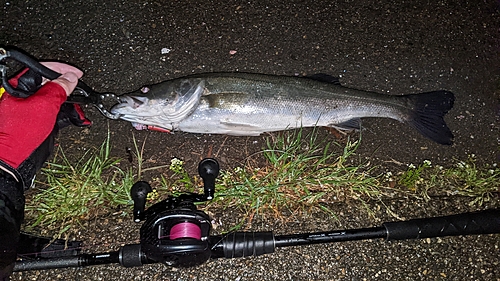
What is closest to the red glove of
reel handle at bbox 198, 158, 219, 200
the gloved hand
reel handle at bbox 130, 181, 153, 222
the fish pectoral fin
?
the gloved hand

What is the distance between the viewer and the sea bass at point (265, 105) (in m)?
3.31

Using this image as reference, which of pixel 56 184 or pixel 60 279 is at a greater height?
pixel 56 184

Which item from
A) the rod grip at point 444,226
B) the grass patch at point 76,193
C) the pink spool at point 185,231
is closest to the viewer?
the pink spool at point 185,231

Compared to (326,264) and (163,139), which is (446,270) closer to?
(326,264)

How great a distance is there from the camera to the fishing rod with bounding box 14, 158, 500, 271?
250 cm

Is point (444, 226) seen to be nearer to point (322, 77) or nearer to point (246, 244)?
point (246, 244)

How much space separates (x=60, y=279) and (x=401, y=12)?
405 centimetres

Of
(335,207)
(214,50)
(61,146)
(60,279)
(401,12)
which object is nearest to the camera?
(60,279)

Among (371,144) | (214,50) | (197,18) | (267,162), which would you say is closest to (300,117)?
(267,162)

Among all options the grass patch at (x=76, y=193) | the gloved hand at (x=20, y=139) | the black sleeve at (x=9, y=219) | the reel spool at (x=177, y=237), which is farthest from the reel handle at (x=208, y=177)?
the black sleeve at (x=9, y=219)

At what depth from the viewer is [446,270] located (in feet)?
10.5

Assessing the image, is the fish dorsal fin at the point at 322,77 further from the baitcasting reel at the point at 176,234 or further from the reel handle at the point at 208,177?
the baitcasting reel at the point at 176,234

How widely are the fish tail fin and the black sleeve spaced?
10.5 ft

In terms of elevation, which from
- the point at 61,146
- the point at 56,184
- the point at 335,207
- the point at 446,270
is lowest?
the point at 446,270
